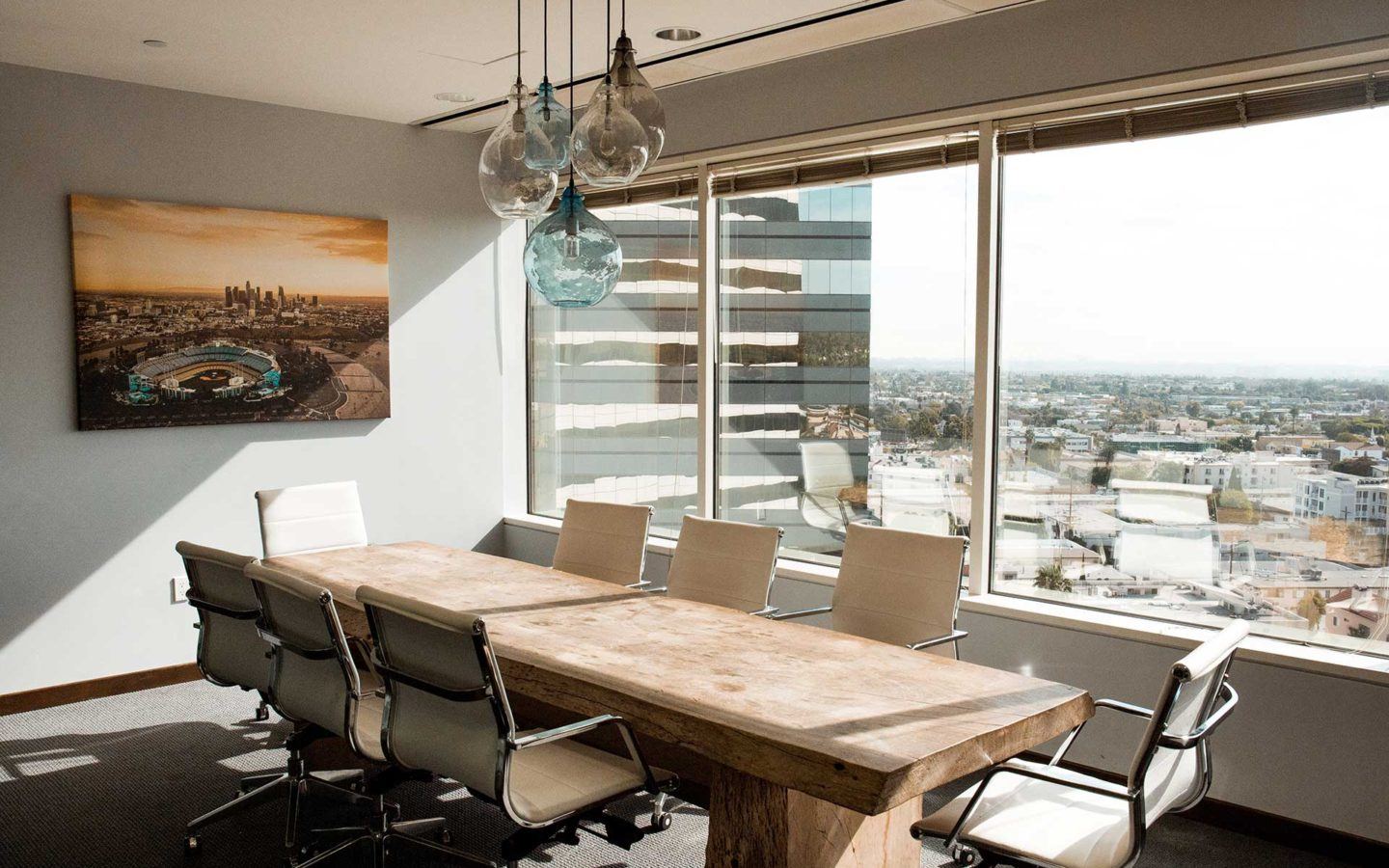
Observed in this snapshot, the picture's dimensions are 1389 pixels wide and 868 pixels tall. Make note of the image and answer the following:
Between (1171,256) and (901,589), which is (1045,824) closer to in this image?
(901,589)

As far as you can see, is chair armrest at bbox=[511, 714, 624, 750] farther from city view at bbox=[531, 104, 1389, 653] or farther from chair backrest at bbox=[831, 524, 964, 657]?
city view at bbox=[531, 104, 1389, 653]

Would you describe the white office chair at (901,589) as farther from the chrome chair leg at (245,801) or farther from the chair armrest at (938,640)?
the chrome chair leg at (245,801)

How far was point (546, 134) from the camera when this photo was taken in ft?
10.7

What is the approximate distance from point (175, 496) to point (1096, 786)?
188 inches

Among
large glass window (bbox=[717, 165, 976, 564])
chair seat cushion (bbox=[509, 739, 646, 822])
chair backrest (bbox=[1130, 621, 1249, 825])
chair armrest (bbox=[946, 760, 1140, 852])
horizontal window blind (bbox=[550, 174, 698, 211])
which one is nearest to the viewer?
chair backrest (bbox=[1130, 621, 1249, 825])

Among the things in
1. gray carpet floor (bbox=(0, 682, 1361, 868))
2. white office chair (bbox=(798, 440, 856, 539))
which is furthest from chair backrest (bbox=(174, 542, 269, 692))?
white office chair (bbox=(798, 440, 856, 539))

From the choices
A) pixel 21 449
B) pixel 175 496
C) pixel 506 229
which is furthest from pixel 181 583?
pixel 506 229

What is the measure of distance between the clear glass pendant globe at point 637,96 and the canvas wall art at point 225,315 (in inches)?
136

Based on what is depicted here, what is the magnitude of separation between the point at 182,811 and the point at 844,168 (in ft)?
12.7

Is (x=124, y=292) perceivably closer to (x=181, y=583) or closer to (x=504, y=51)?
(x=181, y=583)

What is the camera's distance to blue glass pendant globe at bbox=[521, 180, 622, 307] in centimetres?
325

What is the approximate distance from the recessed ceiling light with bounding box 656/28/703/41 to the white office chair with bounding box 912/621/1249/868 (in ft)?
10.2

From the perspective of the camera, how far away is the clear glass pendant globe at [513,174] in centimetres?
324

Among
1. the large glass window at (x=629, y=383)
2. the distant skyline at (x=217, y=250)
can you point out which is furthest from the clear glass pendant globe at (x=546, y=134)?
the distant skyline at (x=217, y=250)
